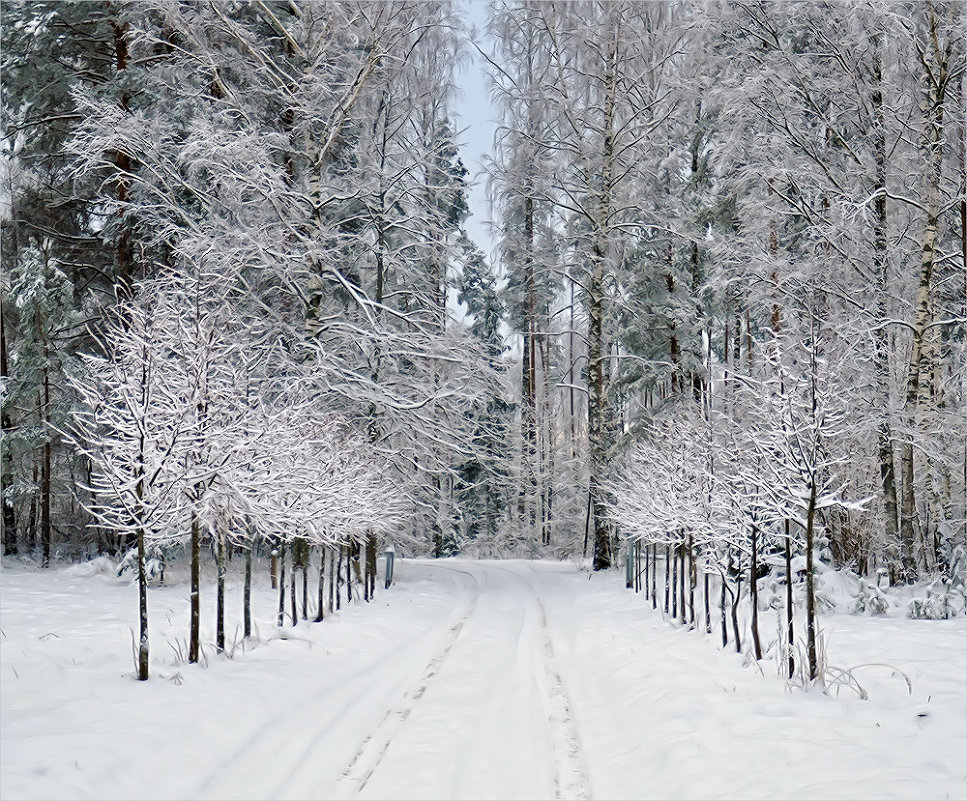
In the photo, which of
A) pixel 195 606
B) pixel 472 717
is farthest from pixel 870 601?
pixel 195 606

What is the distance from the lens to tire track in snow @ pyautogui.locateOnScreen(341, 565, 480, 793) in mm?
5395

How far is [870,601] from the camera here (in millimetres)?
12016

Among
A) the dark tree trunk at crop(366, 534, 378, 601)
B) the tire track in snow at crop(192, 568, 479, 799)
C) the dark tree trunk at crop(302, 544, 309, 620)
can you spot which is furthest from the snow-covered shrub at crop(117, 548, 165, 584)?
the tire track in snow at crop(192, 568, 479, 799)

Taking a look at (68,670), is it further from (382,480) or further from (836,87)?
(836,87)

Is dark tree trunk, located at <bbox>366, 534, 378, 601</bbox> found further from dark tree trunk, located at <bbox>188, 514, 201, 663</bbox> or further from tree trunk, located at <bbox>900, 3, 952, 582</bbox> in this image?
tree trunk, located at <bbox>900, 3, 952, 582</bbox>

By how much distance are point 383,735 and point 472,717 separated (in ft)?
3.02

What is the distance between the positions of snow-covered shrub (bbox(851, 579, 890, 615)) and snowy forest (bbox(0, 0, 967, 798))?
0.26 ft

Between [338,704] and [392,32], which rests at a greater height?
[392,32]

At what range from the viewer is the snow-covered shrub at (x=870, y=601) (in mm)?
11945

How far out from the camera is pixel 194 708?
6430 millimetres

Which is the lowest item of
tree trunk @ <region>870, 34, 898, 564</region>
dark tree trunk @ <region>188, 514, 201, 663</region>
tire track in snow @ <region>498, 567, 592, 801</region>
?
tire track in snow @ <region>498, 567, 592, 801</region>

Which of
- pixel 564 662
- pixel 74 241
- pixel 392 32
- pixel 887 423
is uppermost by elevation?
pixel 392 32

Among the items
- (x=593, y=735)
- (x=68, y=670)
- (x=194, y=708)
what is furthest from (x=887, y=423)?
(x=68, y=670)

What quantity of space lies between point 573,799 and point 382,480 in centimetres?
1083
